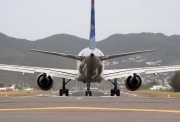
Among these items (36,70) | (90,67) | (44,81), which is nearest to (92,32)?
(90,67)

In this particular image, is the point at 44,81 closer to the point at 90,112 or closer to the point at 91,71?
the point at 91,71

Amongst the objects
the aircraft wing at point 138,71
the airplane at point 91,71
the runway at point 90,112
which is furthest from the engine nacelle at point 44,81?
the runway at point 90,112

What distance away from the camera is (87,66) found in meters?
48.4

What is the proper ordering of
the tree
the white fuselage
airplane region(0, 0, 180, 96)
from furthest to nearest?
the tree < airplane region(0, 0, 180, 96) < the white fuselage

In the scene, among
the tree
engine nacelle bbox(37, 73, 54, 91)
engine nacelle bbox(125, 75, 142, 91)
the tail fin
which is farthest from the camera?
the tree

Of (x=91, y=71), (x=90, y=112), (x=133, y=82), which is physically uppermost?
(x=91, y=71)

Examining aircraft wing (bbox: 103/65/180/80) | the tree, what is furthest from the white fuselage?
the tree

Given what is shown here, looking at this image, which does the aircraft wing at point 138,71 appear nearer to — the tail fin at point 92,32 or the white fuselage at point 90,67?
the white fuselage at point 90,67

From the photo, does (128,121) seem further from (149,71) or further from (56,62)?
(56,62)

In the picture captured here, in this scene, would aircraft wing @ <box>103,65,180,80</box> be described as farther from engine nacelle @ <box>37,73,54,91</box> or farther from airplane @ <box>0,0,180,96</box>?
engine nacelle @ <box>37,73,54,91</box>

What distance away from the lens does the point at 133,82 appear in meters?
49.1

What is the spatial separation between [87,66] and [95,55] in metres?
1.98

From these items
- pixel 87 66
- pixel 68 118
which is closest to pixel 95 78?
pixel 87 66

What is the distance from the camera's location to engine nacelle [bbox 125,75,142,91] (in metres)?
49.1
